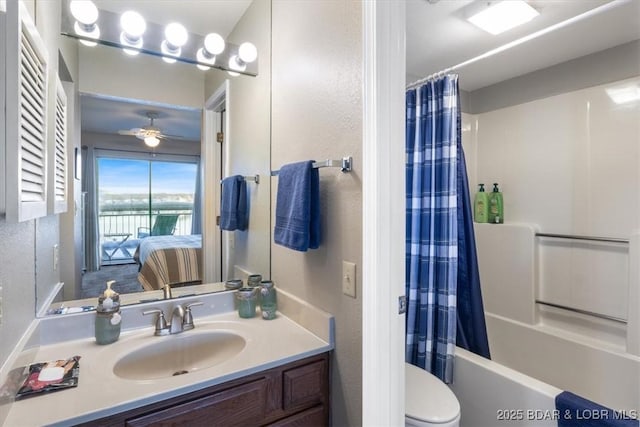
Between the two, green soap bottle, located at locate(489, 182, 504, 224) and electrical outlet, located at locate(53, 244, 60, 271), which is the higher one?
green soap bottle, located at locate(489, 182, 504, 224)

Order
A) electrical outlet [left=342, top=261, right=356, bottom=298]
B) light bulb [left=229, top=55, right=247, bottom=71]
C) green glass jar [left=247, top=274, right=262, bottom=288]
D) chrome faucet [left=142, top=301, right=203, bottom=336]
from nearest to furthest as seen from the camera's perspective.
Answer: electrical outlet [left=342, top=261, right=356, bottom=298]
chrome faucet [left=142, top=301, right=203, bottom=336]
green glass jar [left=247, top=274, right=262, bottom=288]
light bulb [left=229, top=55, right=247, bottom=71]

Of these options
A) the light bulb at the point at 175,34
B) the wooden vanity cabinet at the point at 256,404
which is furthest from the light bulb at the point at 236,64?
the wooden vanity cabinet at the point at 256,404

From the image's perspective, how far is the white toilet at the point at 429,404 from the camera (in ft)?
4.13

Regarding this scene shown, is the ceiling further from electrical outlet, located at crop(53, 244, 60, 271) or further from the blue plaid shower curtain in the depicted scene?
the blue plaid shower curtain

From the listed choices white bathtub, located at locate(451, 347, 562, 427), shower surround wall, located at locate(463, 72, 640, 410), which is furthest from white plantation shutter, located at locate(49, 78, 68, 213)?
shower surround wall, located at locate(463, 72, 640, 410)

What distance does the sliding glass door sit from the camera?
1412 millimetres

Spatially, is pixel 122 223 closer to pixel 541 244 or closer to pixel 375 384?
pixel 375 384

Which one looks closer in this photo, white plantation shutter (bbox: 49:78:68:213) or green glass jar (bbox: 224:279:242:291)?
white plantation shutter (bbox: 49:78:68:213)

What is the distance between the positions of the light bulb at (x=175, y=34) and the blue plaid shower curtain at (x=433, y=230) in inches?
49.6

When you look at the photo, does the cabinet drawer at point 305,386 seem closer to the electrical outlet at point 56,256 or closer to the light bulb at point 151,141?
the electrical outlet at point 56,256

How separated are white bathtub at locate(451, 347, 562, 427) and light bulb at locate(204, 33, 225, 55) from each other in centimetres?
203

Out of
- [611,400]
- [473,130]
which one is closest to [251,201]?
[473,130]

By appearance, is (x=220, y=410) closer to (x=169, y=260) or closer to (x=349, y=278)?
(x=349, y=278)

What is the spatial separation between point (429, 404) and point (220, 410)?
0.86 metres
